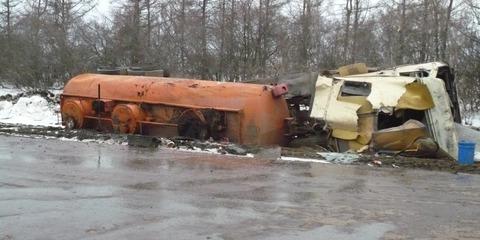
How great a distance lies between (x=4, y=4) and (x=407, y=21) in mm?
29573

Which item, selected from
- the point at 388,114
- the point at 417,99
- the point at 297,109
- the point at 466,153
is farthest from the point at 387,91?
the point at 297,109

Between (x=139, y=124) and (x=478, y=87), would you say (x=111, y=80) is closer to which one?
(x=139, y=124)

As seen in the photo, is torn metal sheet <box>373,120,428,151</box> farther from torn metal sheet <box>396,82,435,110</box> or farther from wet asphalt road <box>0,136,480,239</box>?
wet asphalt road <box>0,136,480,239</box>

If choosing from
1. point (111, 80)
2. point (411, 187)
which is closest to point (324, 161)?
point (411, 187)

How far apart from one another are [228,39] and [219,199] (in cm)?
2588

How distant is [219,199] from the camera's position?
26.9 ft

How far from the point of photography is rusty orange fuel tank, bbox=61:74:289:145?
1434cm

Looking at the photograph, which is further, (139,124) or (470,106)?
(470,106)

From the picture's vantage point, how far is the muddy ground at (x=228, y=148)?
39.7ft

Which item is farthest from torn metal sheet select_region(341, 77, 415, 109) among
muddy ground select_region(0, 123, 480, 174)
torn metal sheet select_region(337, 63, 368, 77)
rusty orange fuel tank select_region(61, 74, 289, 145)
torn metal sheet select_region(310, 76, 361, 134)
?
rusty orange fuel tank select_region(61, 74, 289, 145)

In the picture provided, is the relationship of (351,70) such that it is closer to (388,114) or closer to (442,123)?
(388,114)

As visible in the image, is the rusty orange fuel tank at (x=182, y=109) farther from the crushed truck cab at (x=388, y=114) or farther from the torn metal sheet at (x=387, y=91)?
the torn metal sheet at (x=387, y=91)

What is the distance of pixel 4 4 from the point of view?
45281 mm

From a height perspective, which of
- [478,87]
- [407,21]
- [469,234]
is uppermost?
[407,21]
